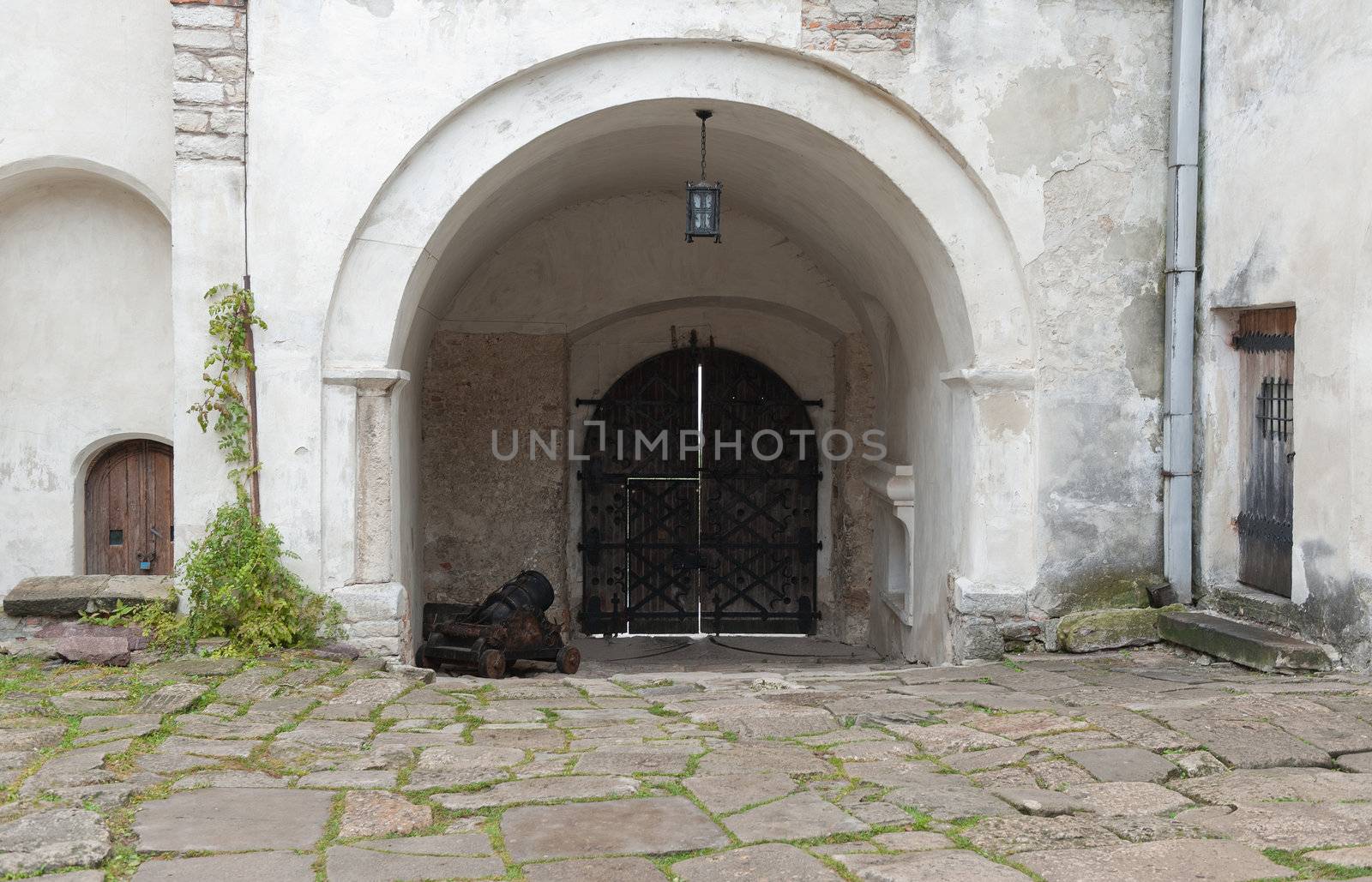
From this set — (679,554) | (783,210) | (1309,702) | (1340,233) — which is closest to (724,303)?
(783,210)

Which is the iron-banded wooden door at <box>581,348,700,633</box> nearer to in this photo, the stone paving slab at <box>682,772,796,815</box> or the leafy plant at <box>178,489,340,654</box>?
the leafy plant at <box>178,489,340,654</box>

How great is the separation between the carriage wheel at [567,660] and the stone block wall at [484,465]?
1.75 meters

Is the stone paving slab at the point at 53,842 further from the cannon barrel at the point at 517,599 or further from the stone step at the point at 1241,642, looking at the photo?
the stone step at the point at 1241,642

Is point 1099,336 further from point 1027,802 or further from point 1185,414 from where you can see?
point 1027,802

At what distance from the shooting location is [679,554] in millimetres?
10664

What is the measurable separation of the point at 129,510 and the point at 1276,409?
6.88 metres

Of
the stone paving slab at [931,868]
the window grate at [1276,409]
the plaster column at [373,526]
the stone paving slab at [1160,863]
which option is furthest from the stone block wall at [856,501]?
the stone paving slab at [931,868]

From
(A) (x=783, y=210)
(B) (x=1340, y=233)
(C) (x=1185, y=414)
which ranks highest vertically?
(A) (x=783, y=210)

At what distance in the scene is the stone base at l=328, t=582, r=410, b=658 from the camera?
6398 millimetres

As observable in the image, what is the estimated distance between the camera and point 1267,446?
21.0ft

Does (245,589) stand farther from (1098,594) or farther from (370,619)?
(1098,594)

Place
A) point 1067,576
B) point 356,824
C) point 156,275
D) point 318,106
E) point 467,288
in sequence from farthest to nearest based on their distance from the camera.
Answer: point 467,288, point 156,275, point 1067,576, point 318,106, point 356,824

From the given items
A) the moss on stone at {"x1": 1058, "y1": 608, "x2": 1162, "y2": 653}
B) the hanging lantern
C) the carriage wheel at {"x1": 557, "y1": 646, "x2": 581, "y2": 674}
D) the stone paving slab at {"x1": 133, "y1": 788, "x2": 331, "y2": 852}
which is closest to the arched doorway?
the carriage wheel at {"x1": 557, "y1": 646, "x2": 581, "y2": 674}

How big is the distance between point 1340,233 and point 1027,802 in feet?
11.0
